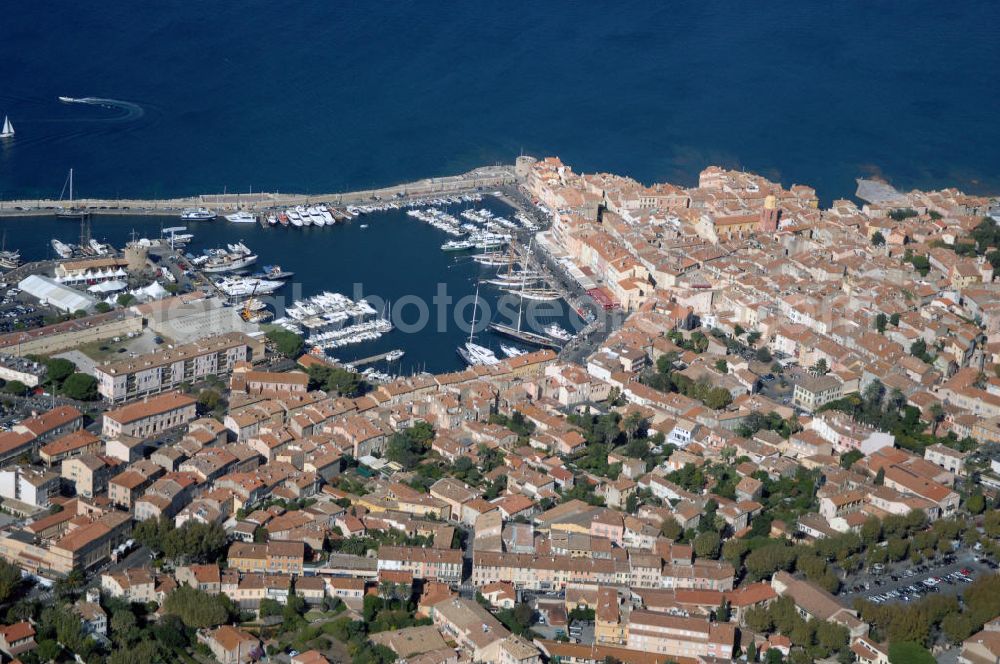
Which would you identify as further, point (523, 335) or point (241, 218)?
point (241, 218)

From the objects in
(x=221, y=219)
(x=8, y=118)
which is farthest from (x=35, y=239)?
(x=8, y=118)

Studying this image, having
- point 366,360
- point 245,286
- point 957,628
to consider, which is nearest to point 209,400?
point 366,360

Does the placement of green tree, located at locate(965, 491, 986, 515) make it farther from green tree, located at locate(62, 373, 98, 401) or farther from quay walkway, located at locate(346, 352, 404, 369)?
green tree, located at locate(62, 373, 98, 401)

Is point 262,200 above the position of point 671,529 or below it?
above

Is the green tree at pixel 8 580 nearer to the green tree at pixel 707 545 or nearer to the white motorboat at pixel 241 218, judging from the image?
the green tree at pixel 707 545

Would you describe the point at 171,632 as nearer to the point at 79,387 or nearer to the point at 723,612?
the point at 723,612

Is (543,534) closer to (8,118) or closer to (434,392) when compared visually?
(434,392)
